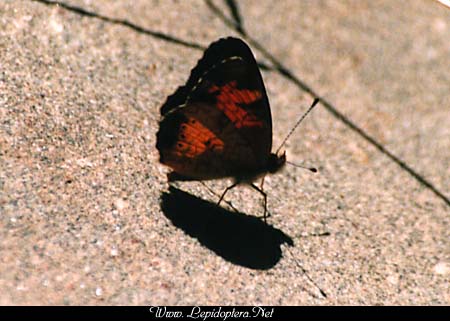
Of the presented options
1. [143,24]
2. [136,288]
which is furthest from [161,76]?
[136,288]

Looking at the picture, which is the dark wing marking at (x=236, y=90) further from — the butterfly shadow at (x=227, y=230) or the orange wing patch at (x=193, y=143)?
the butterfly shadow at (x=227, y=230)

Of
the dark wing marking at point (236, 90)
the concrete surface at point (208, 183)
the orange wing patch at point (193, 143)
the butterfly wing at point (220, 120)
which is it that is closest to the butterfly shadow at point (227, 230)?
the concrete surface at point (208, 183)

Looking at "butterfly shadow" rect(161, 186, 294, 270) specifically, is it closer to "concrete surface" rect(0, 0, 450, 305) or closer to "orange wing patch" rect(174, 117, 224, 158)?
"concrete surface" rect(0, 0, 450, 305)

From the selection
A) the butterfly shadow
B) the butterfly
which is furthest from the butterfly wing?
the butterfly shadow

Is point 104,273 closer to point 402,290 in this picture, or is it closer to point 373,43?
point 402,290
